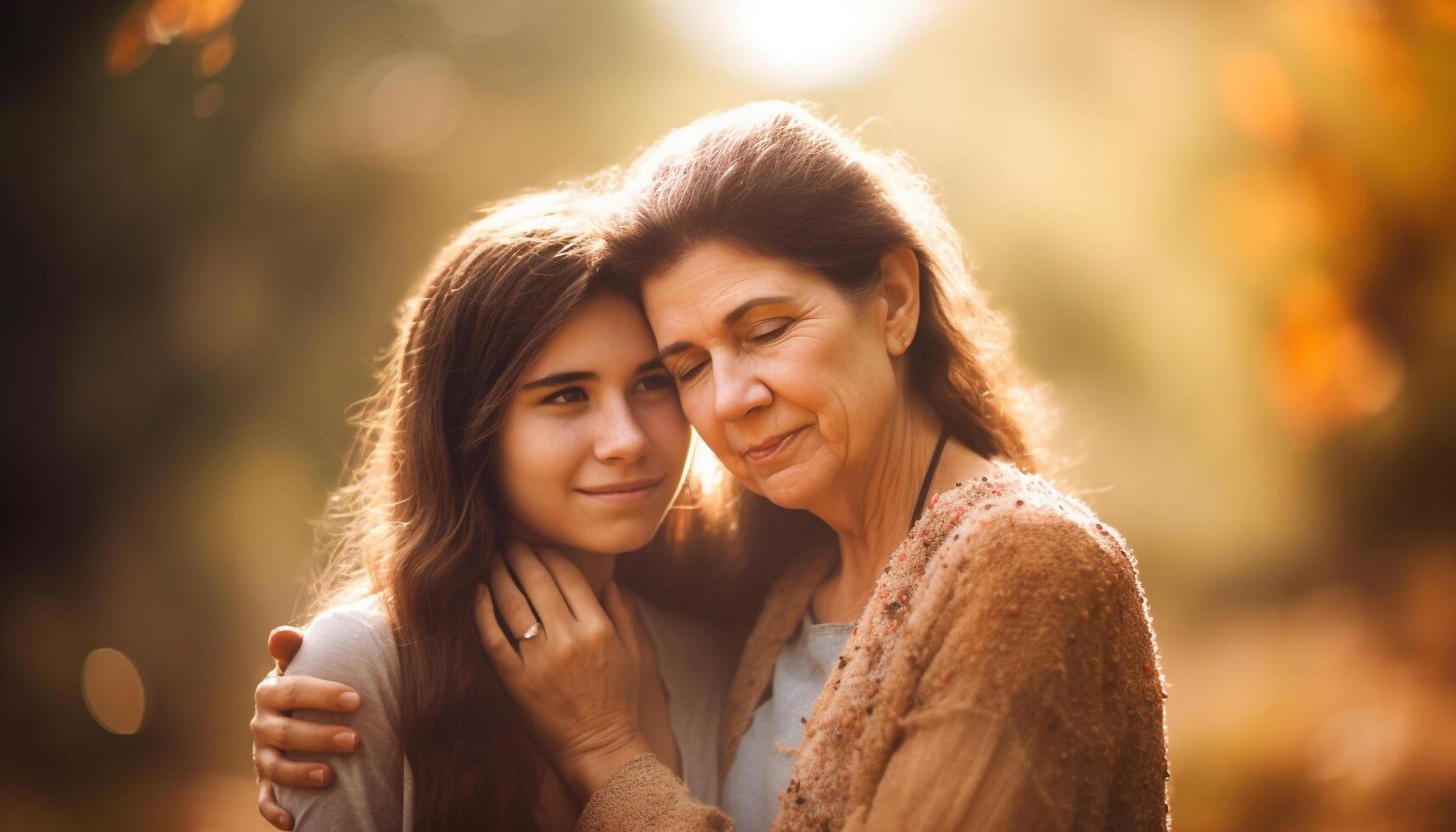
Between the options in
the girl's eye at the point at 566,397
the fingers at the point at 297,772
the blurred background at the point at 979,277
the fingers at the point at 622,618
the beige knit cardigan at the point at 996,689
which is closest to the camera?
the beige knit cardigan at the point at 996,689

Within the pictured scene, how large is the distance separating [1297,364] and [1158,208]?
80 centimetres

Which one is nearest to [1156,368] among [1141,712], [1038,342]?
[1038,342]

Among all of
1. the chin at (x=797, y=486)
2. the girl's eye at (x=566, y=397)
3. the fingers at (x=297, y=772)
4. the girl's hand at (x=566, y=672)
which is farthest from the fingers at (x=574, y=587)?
the fingers at (x=297, y=772)

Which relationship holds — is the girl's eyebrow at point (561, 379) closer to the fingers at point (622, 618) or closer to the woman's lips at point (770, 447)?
the woman's lips at point (770, 447)

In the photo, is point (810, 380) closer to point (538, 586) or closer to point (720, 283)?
point (720, 283)

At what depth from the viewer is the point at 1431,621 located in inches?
145

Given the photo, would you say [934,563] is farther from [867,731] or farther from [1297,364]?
[1297,364]

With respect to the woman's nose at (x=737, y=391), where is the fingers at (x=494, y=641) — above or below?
below

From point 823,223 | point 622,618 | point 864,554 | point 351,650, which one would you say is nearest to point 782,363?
point 823,223

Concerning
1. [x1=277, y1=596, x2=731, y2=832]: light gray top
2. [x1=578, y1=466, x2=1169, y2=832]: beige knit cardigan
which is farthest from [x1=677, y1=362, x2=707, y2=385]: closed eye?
[x1=277, y1=596, x2=731, y2=832]: light gray top

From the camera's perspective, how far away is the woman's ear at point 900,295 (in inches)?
Result: 83.7

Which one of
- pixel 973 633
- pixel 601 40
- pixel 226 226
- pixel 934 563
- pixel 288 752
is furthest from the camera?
pixel 601 40

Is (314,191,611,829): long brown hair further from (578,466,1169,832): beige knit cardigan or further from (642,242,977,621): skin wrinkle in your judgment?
(578,466,1169,832): beige knit cardigan

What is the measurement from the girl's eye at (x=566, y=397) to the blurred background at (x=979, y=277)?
4.40 feet
